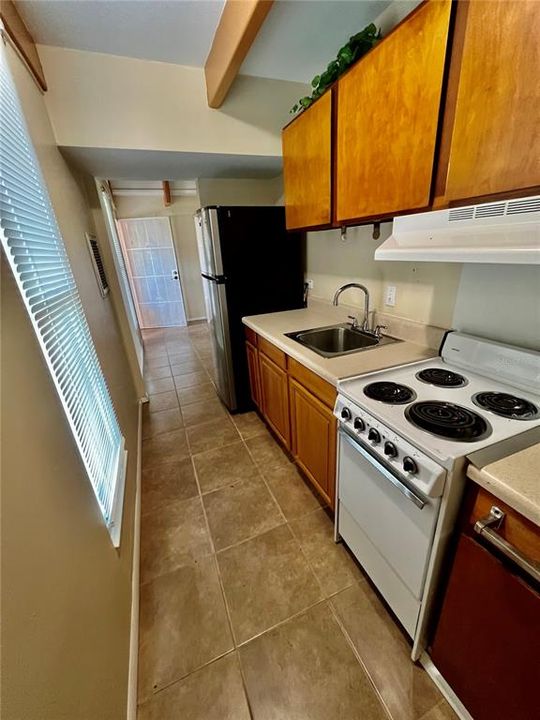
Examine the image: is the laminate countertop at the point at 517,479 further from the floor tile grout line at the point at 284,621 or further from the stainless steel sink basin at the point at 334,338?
the stainless steel sink basin at the point at 334,338

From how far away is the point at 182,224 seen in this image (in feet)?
18.5

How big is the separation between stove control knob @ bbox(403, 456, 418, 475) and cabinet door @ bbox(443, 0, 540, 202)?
2.85ft

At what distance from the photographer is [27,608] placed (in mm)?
544

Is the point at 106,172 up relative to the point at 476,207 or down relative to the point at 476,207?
up

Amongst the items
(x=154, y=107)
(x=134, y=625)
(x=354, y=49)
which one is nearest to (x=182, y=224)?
(x=154, y=107)

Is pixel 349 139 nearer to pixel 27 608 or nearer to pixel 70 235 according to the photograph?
pixel 70 235

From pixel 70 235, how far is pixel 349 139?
5.07 ft

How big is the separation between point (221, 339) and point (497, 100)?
220 centimetres

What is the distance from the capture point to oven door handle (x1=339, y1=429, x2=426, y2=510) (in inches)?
35.8

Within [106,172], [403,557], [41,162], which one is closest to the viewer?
[403,557]

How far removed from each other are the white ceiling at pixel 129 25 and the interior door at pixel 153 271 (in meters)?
4.07

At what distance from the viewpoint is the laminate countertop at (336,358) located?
138 centimetres

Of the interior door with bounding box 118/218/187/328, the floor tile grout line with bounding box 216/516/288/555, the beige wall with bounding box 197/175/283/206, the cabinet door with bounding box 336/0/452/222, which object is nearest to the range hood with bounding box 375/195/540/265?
the cabinet door with bounding box 336/0/452/222

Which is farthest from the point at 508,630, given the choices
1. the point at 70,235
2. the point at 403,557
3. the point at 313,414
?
the point at 70,235
